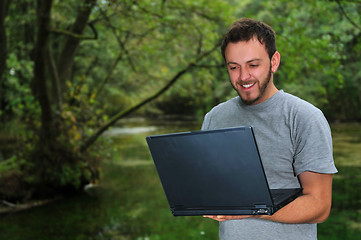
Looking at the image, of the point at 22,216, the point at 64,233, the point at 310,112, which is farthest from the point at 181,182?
the point at 22,216

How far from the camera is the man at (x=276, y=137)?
1.57 metres

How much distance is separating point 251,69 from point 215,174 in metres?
0.49

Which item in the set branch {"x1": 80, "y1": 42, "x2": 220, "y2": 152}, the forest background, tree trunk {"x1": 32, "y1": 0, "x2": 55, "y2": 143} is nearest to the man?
the forest background

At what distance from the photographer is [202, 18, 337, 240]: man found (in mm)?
1573

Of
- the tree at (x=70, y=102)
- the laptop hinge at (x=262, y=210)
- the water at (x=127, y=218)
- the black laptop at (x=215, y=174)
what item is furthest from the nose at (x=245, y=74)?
the tree at (x=70, y=102)

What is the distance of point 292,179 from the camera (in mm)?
1705

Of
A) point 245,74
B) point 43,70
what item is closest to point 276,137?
point 245,74

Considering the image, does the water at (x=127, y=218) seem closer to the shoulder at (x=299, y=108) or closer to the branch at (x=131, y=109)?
the branch at (x=131, y=109)

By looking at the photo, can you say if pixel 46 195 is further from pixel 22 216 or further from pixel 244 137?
pixel 244 137

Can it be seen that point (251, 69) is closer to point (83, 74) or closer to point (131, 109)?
point (131, 109)

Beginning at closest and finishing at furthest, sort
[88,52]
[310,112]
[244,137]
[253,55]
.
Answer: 1. [244,137]
2. [310,112]
3. [253,55]
4. [88,52]

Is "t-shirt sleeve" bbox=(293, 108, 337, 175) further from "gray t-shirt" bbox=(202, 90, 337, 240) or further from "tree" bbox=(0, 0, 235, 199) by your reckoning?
"tree" bbox=(0, 0, 235, 199)

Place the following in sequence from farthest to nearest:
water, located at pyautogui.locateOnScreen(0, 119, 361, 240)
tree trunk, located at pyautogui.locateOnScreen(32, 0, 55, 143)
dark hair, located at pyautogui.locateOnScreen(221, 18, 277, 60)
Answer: tree trunk, located at pyautogui.locateOnScreen(32, 0, 55, 143) < water, located at pyautogui.locateOnScreen(0, 119, 361, 240) < dark hair, located at pyautogui.locateOnScreen(221, 18, 277, 60)

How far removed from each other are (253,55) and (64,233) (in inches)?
275
